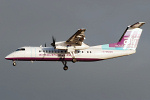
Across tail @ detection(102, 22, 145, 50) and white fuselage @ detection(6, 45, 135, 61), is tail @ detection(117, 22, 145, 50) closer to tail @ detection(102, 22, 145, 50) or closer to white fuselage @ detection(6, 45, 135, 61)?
tail @ detection(102, 22, 145, 50)

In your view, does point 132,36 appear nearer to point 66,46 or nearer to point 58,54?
point 66,46

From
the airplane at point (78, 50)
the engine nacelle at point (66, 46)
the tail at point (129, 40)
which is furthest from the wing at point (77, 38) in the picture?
the tail at point (129, 40)

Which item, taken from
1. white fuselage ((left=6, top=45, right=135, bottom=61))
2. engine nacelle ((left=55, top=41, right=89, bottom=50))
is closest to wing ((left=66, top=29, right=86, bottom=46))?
engine nacelle ((left=55, top=41, right=89, bottom=50))

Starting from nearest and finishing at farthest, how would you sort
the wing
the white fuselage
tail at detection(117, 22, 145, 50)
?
1. the wing
2. the white fuselage
3. tail at detection(117, 22, 145, 50)

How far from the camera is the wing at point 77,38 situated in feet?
118

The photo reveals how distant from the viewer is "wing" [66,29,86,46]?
35.9m

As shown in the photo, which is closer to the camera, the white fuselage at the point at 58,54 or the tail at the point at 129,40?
the white fuselage at the point at 58,54

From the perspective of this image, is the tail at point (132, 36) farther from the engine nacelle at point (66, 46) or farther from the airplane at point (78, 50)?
the engine nacelle at point (66, 46)

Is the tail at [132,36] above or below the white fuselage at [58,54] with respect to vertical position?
above

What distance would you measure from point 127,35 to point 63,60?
25.4 ft

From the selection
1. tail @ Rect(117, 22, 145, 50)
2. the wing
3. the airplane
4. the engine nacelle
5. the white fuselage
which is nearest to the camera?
the wing

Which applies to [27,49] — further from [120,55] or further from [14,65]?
[120,55]

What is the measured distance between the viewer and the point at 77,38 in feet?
122

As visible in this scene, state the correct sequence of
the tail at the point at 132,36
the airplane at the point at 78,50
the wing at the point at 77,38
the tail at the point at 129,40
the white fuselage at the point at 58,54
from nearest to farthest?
1. the wing at the point at 77,38
2. the airplane at the point at 78,50
3. the white fuselage at the point at 58,54
4. the tail at the point at 129,40
5. the tail at the point at 132,36
